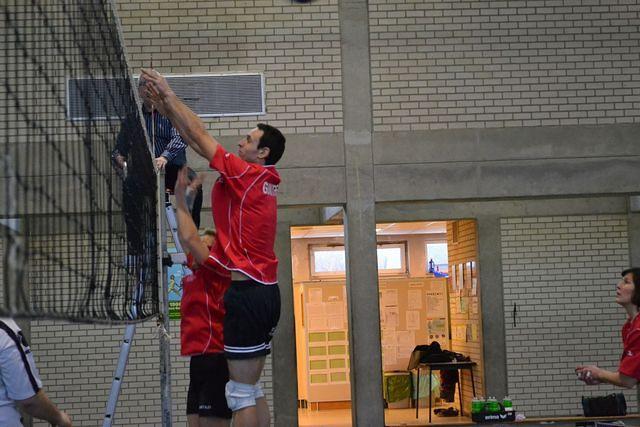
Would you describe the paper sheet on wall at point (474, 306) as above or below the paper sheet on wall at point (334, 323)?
above

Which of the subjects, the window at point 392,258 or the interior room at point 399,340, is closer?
the interior room at point 399,340

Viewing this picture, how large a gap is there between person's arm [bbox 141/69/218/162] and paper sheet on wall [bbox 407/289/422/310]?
15.4 metres

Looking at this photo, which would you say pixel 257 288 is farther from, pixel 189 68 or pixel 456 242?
pixel 456 242

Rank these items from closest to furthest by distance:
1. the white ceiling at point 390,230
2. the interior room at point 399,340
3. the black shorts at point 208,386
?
1. the black shorts at point 208,386
2. the interior room at point 399,340
3. the white ceiling at point 390,230

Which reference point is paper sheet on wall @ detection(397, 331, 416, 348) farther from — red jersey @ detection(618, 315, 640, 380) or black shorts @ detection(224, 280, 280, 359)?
black shorts @ detection(224, 280, 280, 359)

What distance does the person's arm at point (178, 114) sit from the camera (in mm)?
5094

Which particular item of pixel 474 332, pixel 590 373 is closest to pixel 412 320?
pixel 474 332

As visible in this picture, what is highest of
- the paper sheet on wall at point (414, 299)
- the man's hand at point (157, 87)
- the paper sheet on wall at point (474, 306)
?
the man's hand at point (157, 87)

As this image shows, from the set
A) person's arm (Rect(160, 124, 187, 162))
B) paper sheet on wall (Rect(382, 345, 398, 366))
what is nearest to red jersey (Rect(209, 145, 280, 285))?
person's arm (Rect(160, 124, 187, 162))

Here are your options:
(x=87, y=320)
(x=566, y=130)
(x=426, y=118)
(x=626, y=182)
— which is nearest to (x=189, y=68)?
(x=426, y=118)

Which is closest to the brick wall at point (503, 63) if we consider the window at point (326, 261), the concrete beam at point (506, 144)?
the concrete beam at point (506, 144)

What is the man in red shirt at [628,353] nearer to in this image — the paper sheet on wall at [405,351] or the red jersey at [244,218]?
the red jersey at [244,218]

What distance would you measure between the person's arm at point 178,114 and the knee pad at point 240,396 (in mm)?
1215

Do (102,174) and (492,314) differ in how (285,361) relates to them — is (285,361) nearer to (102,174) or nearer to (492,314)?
(492,314)
